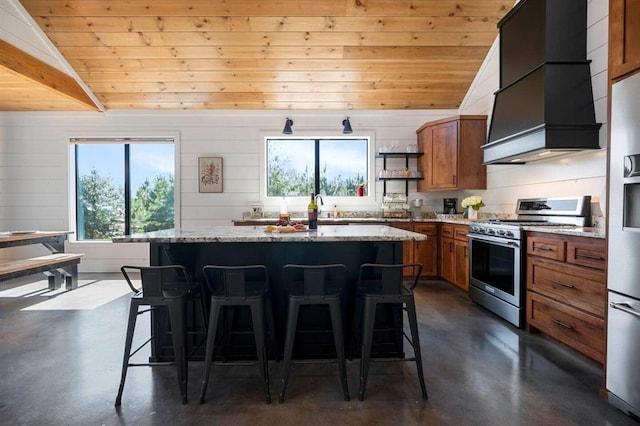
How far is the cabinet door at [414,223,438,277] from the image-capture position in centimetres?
473

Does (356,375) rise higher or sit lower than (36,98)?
lower

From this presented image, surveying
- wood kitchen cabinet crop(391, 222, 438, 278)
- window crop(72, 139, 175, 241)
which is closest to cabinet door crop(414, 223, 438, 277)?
wood kitchen cabinet crop(391, 222, 438, 278)

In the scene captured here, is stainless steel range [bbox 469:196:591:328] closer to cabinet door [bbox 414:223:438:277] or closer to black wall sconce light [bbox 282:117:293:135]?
cabinet door [bbox 414:223:438:277]

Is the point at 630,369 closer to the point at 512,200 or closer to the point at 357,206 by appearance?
the point at 512,200

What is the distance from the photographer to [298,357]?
2326mm

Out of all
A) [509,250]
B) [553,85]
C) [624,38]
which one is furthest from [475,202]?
[624,38]

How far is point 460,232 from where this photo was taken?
4145 mm

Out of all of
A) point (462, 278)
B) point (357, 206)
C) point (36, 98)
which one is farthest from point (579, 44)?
point (36, 98)

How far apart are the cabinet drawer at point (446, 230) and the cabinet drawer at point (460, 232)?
0.10 meters

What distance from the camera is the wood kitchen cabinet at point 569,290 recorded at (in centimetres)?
219

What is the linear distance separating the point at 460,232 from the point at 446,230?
0.39 metres

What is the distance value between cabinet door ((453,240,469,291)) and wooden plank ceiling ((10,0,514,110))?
243cm

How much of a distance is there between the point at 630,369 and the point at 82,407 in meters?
2.99

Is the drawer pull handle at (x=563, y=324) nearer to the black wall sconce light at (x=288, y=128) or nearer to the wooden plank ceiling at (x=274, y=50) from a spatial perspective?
A: the wooden plank ceiling at (x=274, y=50)
